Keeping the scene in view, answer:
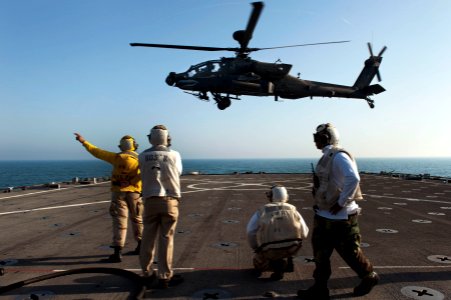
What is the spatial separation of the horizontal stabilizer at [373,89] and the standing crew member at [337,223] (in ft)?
91.8

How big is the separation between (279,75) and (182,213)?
1489 cm

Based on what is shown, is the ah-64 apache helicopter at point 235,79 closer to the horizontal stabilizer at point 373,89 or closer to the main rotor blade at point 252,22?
the main rotor blade at point 252,22

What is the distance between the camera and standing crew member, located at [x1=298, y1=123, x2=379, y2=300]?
3.77 m

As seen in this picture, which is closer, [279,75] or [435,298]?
[435,298]

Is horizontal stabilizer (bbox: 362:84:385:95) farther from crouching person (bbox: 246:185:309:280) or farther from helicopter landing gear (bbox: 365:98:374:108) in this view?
crouching person (bbox: 246:185:309:280)

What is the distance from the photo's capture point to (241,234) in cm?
728

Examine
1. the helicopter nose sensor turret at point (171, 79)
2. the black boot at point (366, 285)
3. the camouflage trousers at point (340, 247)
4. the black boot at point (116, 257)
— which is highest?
the helicopter nose sensor turret at point (171, 79)

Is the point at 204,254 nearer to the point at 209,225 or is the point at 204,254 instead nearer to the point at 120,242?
the point at 120,242

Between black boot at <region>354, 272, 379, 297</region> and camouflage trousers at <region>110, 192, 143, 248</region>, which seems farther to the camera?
camouflage trousers at <region>110, 192, 143, 248</region>

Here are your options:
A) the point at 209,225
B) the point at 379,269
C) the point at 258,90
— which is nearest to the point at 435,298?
the point at 379,269

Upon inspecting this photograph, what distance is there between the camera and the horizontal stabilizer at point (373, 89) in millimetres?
28781

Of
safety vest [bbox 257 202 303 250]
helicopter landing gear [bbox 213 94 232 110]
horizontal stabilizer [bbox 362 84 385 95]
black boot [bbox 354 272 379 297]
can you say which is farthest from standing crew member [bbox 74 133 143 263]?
horizontal stabilizer [bbox 362 84 385 95]

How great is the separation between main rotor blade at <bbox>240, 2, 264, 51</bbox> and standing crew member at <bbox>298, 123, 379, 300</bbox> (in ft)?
39.3

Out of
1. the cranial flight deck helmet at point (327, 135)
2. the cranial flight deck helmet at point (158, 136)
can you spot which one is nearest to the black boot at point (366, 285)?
the cranial flight deck helmet at point (327, 135)
